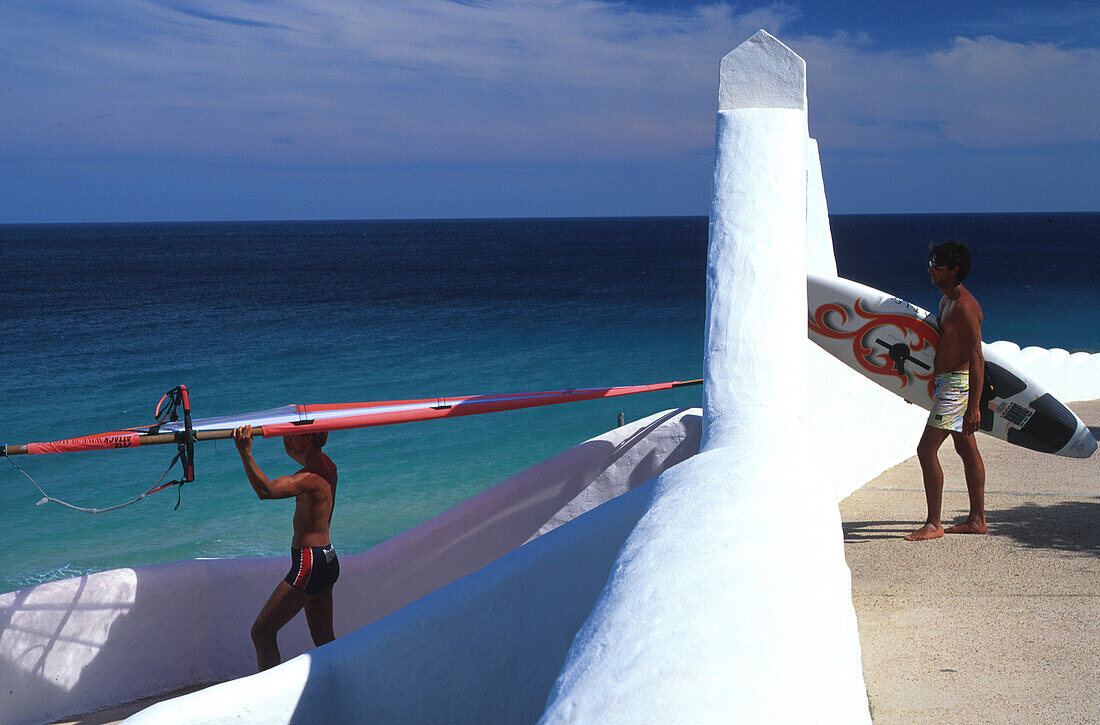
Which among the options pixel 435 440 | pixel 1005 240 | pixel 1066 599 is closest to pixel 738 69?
pixel 1066 599

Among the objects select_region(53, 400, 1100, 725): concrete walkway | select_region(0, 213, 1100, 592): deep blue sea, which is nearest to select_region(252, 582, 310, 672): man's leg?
select_region(53, 400, 1100, 725): concrete walkway

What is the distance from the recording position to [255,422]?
13.9ft

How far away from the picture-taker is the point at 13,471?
1434 cm

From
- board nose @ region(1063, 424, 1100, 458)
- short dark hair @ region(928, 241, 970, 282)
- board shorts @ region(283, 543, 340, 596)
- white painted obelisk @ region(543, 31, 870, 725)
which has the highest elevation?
short dark hair @ region(928, 241, 970, 282)

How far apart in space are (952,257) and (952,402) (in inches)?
29.1

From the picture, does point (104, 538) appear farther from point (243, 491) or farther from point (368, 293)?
point (368, 293)

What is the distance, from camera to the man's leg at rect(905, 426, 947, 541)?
4.80m

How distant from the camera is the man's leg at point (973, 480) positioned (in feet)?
15.7

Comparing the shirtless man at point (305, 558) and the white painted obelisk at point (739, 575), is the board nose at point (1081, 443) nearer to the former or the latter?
the white painted obelisk at point (739, 575)

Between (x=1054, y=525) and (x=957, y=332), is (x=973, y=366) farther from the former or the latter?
(x=1054, y=525)

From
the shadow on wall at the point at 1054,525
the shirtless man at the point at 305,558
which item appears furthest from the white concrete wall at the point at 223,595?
the shadow on wall at the point at 1054,525

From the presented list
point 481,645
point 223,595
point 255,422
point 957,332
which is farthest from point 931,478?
point 223,595

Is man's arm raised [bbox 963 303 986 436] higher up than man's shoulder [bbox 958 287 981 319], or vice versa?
man's shoulder [bbox 958 287 981 319]

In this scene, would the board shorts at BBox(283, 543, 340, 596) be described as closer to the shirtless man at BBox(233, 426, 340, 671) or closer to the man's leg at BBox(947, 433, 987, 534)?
the shirtless man at BBox(233, 426, 340, 671)
